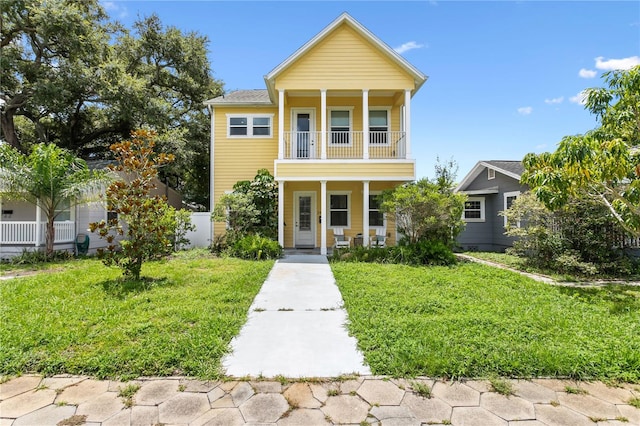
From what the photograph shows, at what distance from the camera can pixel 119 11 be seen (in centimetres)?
1969

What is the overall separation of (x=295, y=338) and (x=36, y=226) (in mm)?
12814

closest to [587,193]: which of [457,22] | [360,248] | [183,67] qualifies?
[360,248]

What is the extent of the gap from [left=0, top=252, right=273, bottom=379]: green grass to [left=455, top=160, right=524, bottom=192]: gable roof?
1257 cm

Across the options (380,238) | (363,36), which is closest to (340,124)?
(363,36)

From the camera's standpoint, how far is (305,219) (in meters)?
14.6

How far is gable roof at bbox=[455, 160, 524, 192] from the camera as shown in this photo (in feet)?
47.0

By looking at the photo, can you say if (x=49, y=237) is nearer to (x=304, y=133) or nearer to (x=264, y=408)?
(x=304, y=133)

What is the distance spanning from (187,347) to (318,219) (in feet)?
35.6

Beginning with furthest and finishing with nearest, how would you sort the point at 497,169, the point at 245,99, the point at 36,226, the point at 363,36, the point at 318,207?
the point at 497,169 < the point at 245,99 < the point at 318,207 < the point at 363,36 < the point at 36,226

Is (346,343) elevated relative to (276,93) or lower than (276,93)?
lower

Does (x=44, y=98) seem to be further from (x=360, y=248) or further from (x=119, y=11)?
(x=360, y=248)

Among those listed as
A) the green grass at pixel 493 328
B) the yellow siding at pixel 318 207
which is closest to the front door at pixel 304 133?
the yellow siding at pixel 318 207

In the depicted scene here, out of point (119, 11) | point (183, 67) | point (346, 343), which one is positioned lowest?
point (346, 343)

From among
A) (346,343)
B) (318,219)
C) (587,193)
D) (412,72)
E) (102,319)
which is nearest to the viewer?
(346,343)
